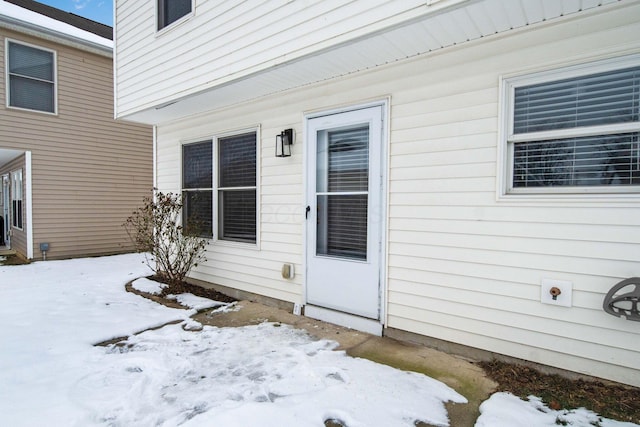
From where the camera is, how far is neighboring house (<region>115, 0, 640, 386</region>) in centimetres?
231

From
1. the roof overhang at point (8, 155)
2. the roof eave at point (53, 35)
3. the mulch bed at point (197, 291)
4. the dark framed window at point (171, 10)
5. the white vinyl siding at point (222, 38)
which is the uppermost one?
the roof eave at point (53, 35)

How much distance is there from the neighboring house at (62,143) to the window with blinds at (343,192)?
22.7ft

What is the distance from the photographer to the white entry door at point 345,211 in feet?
10.8

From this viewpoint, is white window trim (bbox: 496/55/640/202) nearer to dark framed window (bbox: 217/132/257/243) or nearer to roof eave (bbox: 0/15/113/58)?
dark framed window (bbox: 217/132/257/243)

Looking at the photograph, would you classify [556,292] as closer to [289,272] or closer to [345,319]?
[345,319]

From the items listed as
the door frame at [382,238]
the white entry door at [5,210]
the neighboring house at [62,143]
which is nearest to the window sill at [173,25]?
the door frame at [382,238]

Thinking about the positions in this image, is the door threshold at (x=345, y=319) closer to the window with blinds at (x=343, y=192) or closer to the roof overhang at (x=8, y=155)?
the window with blinds at (x=343, y=192)

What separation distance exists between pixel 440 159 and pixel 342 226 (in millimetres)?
1194

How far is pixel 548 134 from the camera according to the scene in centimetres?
249

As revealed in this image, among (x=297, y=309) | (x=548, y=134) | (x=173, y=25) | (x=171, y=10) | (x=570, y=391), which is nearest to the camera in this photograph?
(x=570, y=391)

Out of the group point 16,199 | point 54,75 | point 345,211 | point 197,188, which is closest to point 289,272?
point 345,211

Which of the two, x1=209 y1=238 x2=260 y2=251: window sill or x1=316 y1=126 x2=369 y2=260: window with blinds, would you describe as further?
x1=209 y1=238 x2=260 y2=251: window sill

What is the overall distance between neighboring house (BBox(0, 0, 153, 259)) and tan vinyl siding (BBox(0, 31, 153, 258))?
2 centimetres

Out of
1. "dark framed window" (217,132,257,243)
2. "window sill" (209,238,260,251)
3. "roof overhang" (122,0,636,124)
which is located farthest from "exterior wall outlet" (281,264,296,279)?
"roof overhang" (122,0,636,124)
